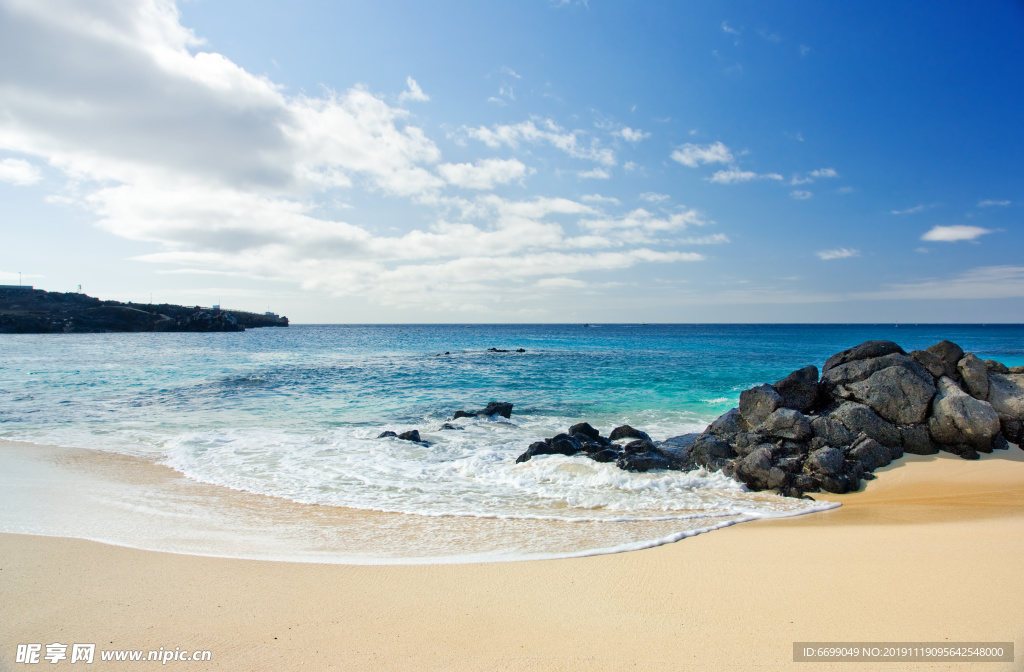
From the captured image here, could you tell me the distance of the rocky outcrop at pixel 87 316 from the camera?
85.7 m

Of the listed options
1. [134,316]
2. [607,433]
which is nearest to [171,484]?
[607,433]

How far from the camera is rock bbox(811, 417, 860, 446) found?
9.66 meters

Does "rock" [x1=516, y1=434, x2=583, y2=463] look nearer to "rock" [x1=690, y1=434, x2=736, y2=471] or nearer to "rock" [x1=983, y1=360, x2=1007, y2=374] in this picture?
"rock" [x1=690, y1=434, x2=736, y2=471]

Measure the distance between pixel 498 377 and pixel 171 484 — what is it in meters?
22.3

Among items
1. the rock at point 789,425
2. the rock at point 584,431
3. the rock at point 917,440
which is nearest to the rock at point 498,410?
the rock at point 584,431

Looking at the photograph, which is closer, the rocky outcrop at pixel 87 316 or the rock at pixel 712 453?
the rock at pixel 712 453

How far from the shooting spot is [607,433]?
14852mm

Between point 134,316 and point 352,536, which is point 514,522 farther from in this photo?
point 134,316

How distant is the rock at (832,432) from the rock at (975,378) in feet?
11.0

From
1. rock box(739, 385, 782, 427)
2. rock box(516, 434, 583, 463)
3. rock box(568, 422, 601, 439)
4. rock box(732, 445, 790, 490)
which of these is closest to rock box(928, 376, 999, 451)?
rock box(739, 385, 782, 427)

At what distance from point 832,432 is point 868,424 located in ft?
3.71

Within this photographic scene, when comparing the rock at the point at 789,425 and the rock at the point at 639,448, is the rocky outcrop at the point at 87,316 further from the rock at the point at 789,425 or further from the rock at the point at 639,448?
the rock at the point at 789,425

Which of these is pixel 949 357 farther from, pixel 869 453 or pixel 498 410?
pixel 498 410

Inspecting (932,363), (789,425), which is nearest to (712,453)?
(789,425)
